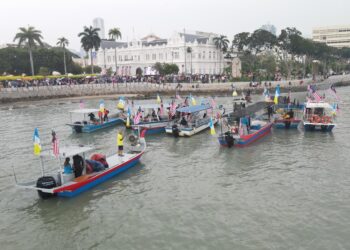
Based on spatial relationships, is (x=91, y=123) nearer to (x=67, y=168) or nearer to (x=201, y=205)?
(x=67, y=168)

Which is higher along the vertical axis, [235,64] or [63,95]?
[235,64]

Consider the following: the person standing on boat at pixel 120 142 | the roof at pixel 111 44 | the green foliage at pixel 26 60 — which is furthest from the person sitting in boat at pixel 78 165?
the roof at pixel 111 44

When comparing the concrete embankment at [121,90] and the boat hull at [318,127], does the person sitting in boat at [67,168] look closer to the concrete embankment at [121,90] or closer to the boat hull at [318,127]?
the boat hull at [318,127]

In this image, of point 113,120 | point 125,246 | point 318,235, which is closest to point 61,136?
point 113,120

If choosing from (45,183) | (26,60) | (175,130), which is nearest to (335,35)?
(26,60)

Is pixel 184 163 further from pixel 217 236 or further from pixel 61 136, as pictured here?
pixel 61 136

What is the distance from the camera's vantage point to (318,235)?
1369 cm

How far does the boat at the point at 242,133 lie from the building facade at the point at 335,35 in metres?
173

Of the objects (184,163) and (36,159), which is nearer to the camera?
(184,163)

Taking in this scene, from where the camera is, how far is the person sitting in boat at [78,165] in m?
18.2

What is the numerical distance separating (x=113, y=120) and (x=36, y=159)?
13.6m

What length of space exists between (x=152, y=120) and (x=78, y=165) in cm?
1682

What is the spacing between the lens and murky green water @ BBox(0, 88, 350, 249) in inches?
539

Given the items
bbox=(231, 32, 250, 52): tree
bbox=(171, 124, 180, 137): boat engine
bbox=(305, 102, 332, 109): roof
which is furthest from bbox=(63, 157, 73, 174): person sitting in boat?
bbox=(231, 32, 250, 52): tree
